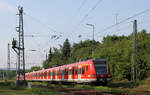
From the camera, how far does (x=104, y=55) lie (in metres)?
40.8

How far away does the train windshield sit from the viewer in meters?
26.2

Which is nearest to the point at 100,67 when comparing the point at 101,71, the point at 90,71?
the point at 101,71

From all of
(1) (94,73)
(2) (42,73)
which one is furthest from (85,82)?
A: (2) (42,73)

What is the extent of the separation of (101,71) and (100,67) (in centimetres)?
42

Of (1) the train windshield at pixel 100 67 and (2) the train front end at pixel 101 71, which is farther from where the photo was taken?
(1) the train windshield at pixel 100 67

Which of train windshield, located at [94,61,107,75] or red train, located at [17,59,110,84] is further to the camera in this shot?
train windshield, located at [94,61,107,75]

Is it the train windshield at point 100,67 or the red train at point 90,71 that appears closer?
the red train at point 90,71

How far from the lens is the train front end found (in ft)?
85.2

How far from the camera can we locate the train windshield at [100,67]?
26172mm

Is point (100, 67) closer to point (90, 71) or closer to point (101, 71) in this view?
point (101, 71)

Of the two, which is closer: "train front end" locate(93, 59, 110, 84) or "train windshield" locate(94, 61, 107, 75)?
"train front end" locate(93, 59, 110, 84)

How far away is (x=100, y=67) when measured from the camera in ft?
86.6

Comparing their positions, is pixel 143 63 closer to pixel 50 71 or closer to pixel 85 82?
pixel 85 82

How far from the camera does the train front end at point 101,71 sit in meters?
26.0
